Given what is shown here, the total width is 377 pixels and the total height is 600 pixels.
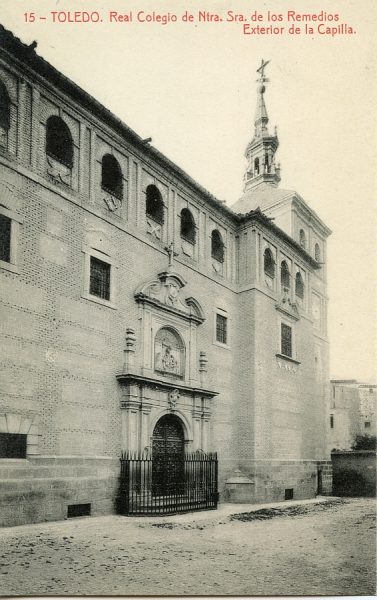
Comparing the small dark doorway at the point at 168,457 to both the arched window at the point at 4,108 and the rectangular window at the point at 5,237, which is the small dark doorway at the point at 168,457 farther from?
the arched window at the point at 4,108

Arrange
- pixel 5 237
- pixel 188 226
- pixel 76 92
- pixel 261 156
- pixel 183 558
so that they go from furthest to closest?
pixel 261 156
pixel 188 226
pixel 76 92
pixel 5 237
pixel 183 558

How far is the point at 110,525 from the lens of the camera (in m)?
11.8

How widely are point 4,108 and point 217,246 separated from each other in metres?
9.54

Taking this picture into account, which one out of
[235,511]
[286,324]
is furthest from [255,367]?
[235,511]

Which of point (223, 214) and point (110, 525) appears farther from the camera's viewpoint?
point (223, 214)

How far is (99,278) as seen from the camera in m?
14.5

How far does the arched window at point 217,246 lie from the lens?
20.0 meters

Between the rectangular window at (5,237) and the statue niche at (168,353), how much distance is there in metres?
5.55

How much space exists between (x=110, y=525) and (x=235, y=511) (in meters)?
5.12

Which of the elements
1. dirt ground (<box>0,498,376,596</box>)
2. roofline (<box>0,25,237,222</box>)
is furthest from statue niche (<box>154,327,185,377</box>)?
roofline (<box>0,25,237,222</box>)

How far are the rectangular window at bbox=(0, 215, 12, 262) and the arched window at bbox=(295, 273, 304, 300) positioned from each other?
48.5 feet

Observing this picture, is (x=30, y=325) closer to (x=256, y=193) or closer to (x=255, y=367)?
(x=255, y=367)

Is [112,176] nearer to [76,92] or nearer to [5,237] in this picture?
[76,92]

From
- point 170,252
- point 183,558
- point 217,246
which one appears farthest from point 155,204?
point 183,558
